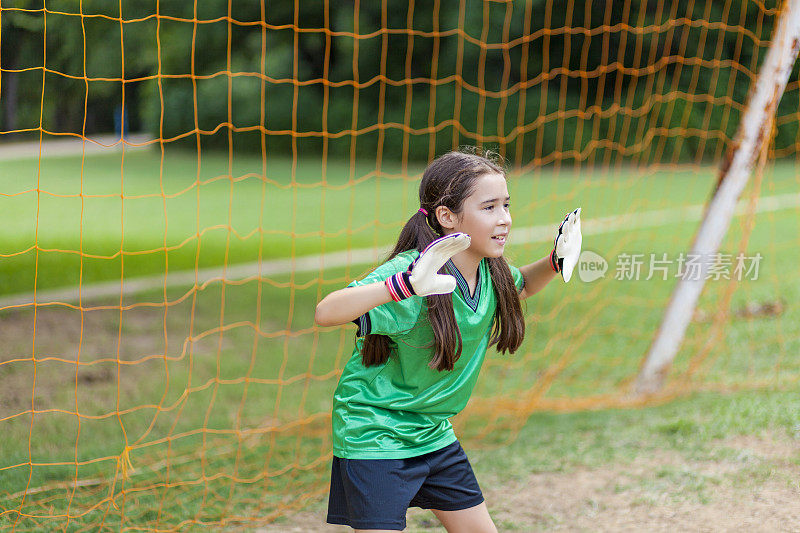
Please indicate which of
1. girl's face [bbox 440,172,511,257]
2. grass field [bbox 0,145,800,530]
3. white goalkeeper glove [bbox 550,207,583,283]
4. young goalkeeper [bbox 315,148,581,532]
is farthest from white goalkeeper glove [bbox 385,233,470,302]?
grass field [bbox 0,145,800,530]

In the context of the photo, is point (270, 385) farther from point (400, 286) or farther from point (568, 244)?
point (400, 286)

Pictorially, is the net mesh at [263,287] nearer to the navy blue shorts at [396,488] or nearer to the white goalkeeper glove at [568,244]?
the white goalkeeper glove at [568,244]

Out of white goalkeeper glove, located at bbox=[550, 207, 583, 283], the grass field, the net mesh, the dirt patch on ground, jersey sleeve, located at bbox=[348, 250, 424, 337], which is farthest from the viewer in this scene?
the net mesh

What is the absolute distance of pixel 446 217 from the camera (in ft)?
7.60

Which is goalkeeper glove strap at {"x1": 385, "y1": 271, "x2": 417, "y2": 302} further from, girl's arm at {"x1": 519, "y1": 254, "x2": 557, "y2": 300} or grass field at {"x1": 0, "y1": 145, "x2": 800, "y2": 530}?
grass field at {"x1": 0, "y1": 145, "x2": 800, "y2": 530}

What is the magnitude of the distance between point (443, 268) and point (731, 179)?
106 inches

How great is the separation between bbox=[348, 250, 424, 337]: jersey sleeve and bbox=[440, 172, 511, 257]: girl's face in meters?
0.16

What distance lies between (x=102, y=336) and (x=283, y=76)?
16633mm

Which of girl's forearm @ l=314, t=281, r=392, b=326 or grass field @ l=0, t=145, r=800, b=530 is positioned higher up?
girl's forearm @ l=314, t=281, r=392, b=326

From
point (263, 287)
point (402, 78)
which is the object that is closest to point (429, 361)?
point (263, 287)

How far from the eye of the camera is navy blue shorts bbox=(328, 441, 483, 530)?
220 centimetres

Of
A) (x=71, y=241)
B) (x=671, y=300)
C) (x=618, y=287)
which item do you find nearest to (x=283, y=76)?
(x=71, y=241)

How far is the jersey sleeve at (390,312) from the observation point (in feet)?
7.06

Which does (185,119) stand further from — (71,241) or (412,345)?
(412,345)
